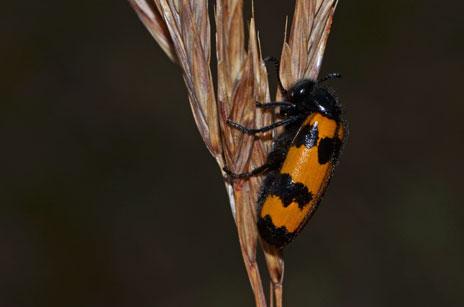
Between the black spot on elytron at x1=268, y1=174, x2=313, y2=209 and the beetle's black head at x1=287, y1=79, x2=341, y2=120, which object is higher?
the beetle's black head at x1=287, y1=79, x2=341, y2=120

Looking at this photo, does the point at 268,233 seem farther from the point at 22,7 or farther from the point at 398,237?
the point at 22,7

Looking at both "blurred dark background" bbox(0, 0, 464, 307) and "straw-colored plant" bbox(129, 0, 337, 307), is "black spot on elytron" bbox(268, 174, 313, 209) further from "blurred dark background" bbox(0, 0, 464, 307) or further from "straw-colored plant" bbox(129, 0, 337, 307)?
"blurred dark background" bbox(0, 0, 464, 307)

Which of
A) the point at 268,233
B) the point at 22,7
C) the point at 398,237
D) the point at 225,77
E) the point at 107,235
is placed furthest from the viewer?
the point at 22,7

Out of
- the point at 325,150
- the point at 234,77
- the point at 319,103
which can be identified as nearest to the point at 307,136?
the point at 325,150

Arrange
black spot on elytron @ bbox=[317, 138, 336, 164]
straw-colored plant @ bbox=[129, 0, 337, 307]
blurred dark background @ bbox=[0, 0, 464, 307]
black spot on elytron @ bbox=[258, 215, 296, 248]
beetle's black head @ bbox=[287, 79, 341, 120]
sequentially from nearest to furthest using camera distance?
straw-colored plant @ bbox=[129, 0, 337, 307] → black spot on elytron @ bbox=[258, 215, 296, 248] → black spot on elytron @ bbox=[317, 138, 336, 164] → beetle's black head @ bbox=[287, 79, 341, 120] → blurred dark background @ bbox=[0, 0, 464, 307]

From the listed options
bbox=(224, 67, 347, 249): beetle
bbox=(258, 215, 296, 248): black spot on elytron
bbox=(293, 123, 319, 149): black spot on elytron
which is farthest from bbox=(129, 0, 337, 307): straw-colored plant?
bbox=(293, 123, 319, 149): black spot on elytron

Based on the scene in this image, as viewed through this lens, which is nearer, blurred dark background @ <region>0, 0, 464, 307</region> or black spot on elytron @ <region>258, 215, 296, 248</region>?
black spot on elytron @ <region>258, 215, 296, 248</region>

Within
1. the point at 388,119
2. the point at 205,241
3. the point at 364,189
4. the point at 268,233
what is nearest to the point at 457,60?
the point at 388,119
